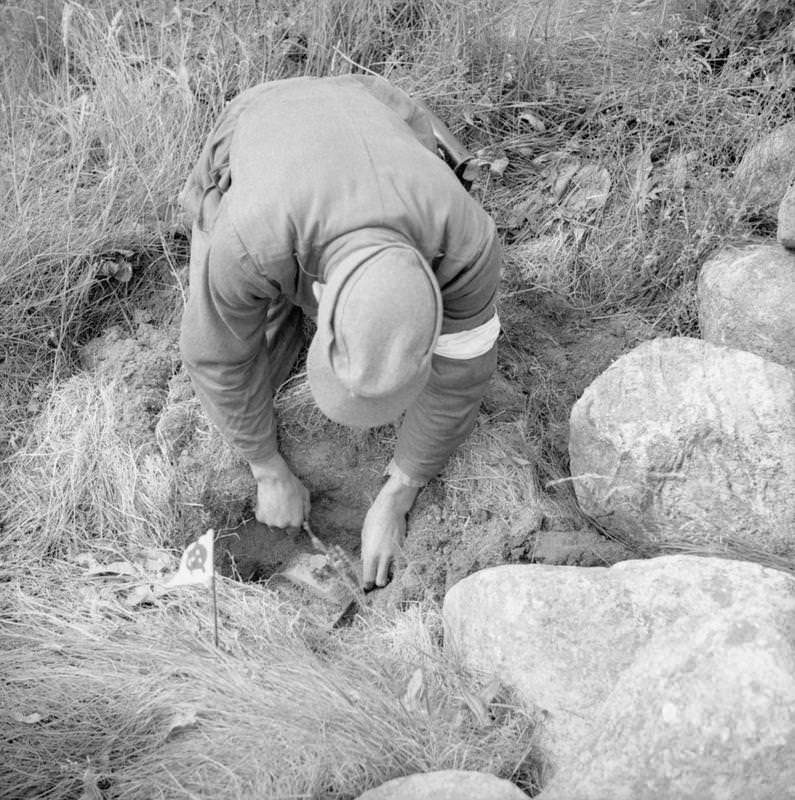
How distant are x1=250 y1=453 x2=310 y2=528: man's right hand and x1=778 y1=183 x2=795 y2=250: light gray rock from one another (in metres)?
1.78

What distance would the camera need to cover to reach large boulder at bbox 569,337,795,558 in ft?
7.94

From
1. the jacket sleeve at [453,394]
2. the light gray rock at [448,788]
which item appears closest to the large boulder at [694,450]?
the jacket sleeve at [453,394]

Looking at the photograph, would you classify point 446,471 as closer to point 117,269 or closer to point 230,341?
point 230,341

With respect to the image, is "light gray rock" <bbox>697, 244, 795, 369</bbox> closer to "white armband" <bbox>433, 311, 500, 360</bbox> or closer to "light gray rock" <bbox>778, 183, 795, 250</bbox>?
"light gray rock" <bbox>778, 183, 795, 250</bbox>

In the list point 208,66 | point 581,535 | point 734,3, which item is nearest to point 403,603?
point 581,535

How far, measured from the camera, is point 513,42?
11.7ft

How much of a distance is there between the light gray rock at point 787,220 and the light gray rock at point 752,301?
0.07 meters

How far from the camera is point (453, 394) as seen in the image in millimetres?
2443

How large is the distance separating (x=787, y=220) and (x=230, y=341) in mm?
1831

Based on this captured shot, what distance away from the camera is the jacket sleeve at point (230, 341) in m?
2.10

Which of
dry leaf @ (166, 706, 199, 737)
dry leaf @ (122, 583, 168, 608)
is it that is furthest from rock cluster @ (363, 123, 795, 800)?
dry leaf @ (122, 583, 168, 608)

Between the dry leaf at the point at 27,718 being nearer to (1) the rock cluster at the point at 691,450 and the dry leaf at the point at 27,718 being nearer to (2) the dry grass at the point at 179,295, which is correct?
(2) the dry grass at the point at 179,295

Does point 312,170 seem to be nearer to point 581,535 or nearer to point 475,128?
point 581,535

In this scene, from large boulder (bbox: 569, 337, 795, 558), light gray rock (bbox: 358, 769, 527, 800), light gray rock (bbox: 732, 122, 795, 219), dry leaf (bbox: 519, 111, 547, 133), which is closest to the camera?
light gray rock (bbox: 358, 769, 527, 800)
